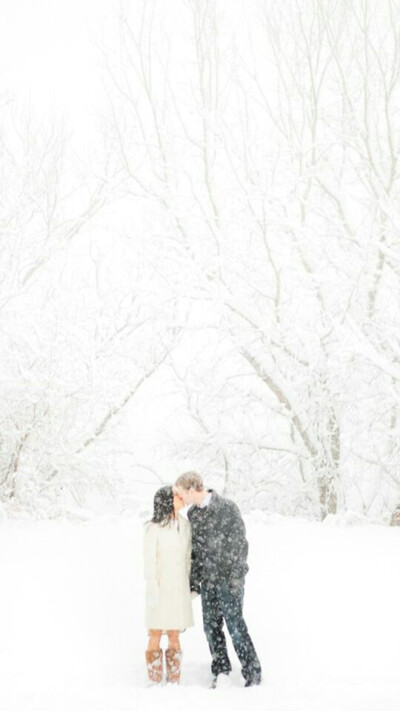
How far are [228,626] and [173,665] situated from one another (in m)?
0.44

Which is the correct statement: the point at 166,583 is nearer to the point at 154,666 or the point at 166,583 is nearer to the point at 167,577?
the point at 167,577

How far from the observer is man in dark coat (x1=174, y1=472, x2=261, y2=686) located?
4.65m

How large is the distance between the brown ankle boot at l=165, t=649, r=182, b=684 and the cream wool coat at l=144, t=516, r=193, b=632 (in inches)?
6.9

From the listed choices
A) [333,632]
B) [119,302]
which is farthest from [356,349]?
[119,302]

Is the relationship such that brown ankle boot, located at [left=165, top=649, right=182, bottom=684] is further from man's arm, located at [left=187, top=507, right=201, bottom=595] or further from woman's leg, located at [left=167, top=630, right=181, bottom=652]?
man's arm, located at [left=187, top=507, right=201, bottom=595]

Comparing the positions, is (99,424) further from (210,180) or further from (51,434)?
(210,180)

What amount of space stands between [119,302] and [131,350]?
1157 millimetres

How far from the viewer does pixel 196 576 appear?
15.7ft

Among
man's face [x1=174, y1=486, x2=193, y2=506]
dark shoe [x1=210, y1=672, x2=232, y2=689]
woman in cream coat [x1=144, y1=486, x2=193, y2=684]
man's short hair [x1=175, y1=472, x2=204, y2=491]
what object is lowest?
dark shoe [x1=210, y1=672, x2=232, y2=689]

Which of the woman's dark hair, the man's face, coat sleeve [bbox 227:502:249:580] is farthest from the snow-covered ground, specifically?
the man's face

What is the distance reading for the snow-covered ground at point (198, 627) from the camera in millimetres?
4398

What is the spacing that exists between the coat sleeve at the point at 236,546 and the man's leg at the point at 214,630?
0.23 m

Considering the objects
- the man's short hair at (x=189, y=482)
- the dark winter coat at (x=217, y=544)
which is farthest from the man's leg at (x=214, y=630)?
the man's short hair at (x=189, y=482)

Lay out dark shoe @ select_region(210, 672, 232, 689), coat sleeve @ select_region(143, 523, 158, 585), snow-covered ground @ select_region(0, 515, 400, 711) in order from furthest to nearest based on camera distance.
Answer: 1. coat sleeve @ select_region(143, 523, 158, 585)
2. dark shoe @ select_region(210, 672, 232, 689)
3. snow-covered ground @ select_region(0, 515, 400, 711)
